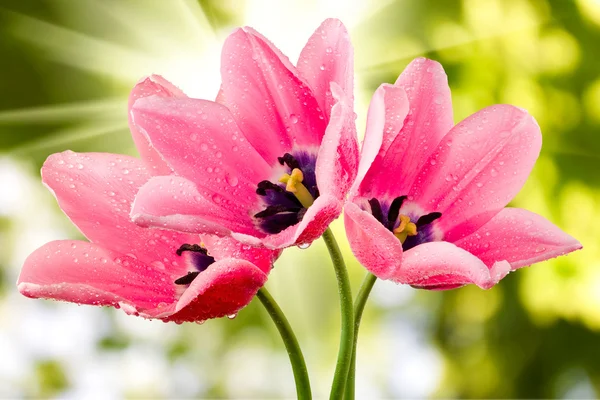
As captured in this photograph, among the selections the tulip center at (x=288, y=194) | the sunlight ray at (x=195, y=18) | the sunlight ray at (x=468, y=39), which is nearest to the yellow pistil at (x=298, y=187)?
the tulip center at (x=288, y=194)

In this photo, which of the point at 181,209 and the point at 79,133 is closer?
the point at 181,209

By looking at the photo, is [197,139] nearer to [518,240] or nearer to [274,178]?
[274,178]

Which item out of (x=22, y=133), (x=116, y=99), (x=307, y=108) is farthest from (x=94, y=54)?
(x=307, y=108)

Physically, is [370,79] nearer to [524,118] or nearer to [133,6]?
[133,6]

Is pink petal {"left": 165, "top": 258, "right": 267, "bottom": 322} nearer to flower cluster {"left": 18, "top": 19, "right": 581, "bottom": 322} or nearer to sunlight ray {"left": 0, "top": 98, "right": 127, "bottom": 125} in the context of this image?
flower cluster {"left": 18, "top": 19, "right": 581, "bottom": 322}

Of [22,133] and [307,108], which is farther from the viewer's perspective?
[22,133]

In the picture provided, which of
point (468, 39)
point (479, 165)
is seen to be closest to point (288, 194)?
point (479, 165)
